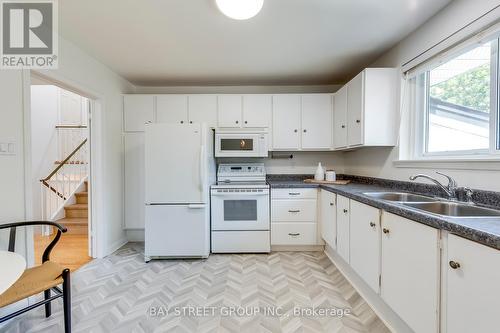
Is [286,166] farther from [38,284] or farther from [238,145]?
[38,284]

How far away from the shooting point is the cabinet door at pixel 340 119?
9.39 feet

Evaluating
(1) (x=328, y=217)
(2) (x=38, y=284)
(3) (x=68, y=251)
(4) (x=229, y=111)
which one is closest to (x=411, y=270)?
(1) (x=328, y=217)

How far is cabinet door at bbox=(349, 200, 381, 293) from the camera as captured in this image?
168 cm

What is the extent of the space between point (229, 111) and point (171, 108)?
83cm

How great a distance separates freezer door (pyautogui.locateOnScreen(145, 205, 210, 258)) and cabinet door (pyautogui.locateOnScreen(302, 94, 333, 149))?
1.78 meters

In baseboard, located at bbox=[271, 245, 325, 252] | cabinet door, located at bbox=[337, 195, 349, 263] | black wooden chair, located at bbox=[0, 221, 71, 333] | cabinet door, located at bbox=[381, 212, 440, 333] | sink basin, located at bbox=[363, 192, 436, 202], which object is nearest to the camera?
cabinet door, located at bbox=[381, 212, 440, 333]

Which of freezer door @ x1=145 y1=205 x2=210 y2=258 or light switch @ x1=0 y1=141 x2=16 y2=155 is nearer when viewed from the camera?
light switch @ x1=0 y1=141 x2=16 y2=155

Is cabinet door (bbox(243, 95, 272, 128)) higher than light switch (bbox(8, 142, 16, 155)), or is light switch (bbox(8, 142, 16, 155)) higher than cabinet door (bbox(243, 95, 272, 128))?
cabinet door (bbox(243, 95, 272, 128))

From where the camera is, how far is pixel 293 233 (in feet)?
9.59

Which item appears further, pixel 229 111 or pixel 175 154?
pixel 229 111

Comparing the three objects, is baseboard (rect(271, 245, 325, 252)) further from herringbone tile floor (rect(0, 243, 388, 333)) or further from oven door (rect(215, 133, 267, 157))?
oven door (rect(215, 133, 267, 157))

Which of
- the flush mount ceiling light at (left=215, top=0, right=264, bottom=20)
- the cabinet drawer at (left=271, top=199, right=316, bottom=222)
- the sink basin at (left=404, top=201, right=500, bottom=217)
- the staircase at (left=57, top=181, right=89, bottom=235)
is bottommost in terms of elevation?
the staircase at (left=57, top=181, right=89, bottom=235)

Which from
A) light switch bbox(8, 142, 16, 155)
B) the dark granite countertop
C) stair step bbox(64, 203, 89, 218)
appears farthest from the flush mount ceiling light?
stair step bbox(64, 203, 89, 218)

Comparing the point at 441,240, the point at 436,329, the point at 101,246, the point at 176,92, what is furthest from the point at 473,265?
the point at 176,92
